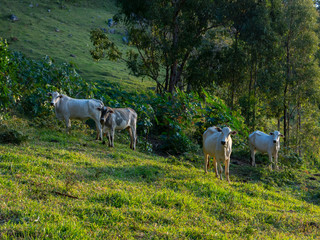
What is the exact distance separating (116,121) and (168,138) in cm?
307

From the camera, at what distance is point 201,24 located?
21500 mm

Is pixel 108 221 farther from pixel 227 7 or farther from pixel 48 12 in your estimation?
pixel 48 12

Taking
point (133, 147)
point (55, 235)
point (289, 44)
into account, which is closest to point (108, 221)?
point (55, 235)

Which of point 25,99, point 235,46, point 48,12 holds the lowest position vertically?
point 25,99

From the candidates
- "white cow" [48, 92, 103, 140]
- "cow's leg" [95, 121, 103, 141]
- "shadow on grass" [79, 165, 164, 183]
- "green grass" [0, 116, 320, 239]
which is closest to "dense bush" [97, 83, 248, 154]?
"cow's leg" [95, 121, 103, 141]

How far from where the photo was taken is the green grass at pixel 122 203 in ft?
17.1

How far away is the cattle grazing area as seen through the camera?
19.7ft

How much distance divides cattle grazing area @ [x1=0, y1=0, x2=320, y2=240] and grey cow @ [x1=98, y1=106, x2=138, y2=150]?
5 centimetres

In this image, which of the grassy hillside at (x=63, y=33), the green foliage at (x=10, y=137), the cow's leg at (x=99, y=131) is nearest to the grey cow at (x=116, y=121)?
the cow's leg at (x=99, y=131)

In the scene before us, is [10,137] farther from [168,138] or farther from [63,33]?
[63,33]

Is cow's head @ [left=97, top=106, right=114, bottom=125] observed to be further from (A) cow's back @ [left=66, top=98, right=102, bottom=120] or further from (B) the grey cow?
(A) cow's back @ [left=66, top=98, right=102, bottom=120]

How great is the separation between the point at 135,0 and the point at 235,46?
21.6 ft

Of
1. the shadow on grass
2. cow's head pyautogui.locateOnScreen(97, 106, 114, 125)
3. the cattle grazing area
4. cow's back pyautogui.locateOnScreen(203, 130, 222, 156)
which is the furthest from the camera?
cow's head pyautogui.locateOnScreen(97, 106, 114, 125)

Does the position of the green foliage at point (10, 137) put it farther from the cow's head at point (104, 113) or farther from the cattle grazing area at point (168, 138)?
the cow's head at point (104, 113)
